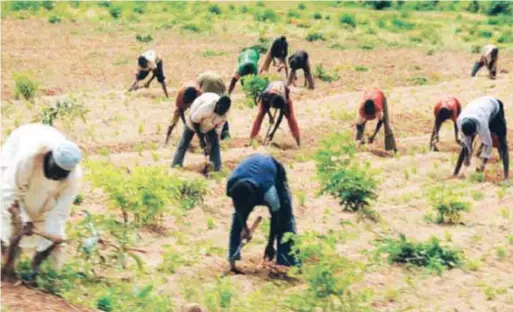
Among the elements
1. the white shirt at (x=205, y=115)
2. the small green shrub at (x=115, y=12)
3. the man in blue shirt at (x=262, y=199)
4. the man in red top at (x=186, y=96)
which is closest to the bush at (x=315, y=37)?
the small green shrub at (x=115, y=12)

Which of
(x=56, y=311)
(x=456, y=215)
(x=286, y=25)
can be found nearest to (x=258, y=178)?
(x=56, y=311)

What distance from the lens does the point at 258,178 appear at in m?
9.80

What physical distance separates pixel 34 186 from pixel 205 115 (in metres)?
5.52

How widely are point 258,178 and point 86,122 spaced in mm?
8110

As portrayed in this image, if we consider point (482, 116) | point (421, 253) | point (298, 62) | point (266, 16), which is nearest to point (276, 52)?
point (298, 62)

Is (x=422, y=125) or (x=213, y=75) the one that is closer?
(x=213, y=75)

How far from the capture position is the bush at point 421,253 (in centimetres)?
1105

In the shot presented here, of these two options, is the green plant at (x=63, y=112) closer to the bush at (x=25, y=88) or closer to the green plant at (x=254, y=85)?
the bush at (x=25, y=88)

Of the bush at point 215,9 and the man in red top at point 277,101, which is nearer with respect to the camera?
the man in red top at point 277,101

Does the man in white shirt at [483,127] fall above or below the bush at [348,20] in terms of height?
above

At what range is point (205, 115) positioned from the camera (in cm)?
1357

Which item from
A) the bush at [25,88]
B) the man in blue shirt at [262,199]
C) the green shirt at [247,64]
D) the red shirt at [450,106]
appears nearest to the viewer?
the man in blue shirt at [262,199]

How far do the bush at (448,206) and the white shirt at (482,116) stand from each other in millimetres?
1289

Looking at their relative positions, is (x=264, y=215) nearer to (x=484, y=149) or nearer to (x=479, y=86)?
(x=484, y=149)
